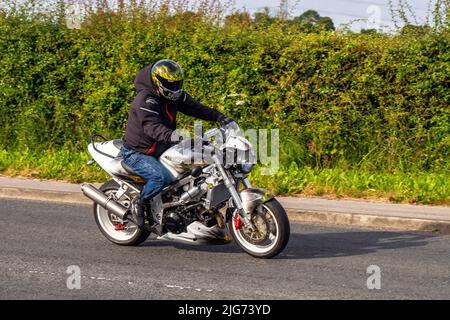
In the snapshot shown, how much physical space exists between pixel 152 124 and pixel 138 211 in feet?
2.91

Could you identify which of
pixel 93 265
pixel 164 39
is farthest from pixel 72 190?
pixel 93 265

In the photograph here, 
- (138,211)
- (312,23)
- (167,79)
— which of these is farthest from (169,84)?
(312,23)

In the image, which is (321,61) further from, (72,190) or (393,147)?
(72,190)

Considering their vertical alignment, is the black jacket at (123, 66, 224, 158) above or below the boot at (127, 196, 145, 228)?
above

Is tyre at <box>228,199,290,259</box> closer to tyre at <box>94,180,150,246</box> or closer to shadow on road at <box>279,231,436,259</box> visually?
shadow on road at <box>279,231,436,259</box>

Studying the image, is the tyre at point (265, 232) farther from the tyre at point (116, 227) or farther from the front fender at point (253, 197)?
the tyre at point (116, 227)

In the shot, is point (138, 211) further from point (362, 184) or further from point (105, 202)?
point (362, 184)

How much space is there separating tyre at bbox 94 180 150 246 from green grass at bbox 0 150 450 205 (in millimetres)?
3545

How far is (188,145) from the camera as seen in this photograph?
9.39 m

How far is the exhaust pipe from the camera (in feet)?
32.5

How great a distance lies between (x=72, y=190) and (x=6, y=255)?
407 centimetres

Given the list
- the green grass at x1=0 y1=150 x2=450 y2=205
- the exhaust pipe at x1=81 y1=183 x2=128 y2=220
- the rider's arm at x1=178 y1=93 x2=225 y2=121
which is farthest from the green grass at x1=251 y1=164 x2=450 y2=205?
the exhaust pipe at x1=81 y1=183 x2=128 y2=220

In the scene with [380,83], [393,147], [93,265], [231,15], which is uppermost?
[231,15]

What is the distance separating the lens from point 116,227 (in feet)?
33.7
